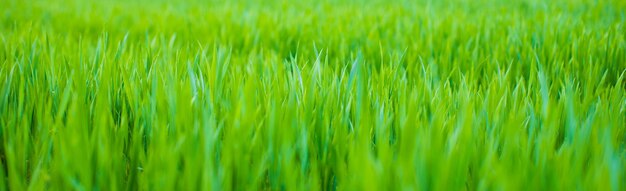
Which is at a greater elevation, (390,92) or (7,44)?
(7,44)

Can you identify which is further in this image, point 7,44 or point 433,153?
point 7,44

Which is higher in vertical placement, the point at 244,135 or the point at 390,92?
the point at 244,135

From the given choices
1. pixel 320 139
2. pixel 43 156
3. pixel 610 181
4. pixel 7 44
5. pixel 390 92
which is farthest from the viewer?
pixel 7 44

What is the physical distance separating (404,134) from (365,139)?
5 centimetres

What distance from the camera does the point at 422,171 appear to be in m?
0.53

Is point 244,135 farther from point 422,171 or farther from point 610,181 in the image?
point 610,181

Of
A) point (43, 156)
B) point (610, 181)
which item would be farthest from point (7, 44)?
point (610, 181)

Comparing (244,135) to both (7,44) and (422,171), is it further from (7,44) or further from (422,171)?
(7,44)

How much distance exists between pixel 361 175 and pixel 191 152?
209 millimetres

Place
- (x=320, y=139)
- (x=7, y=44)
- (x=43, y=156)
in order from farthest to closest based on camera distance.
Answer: (x=7, y=44), (x=320, y=139), (x=43, y=156)

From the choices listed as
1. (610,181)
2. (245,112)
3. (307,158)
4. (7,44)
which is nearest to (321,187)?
(307,158)

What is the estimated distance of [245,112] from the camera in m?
0.67

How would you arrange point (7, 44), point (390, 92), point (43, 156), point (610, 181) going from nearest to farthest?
point (610, 181) < point (43, 156) < point (390, 92) < point (7, 44)

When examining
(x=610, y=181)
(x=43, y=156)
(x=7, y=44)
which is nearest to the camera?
(x=610, y=181)
